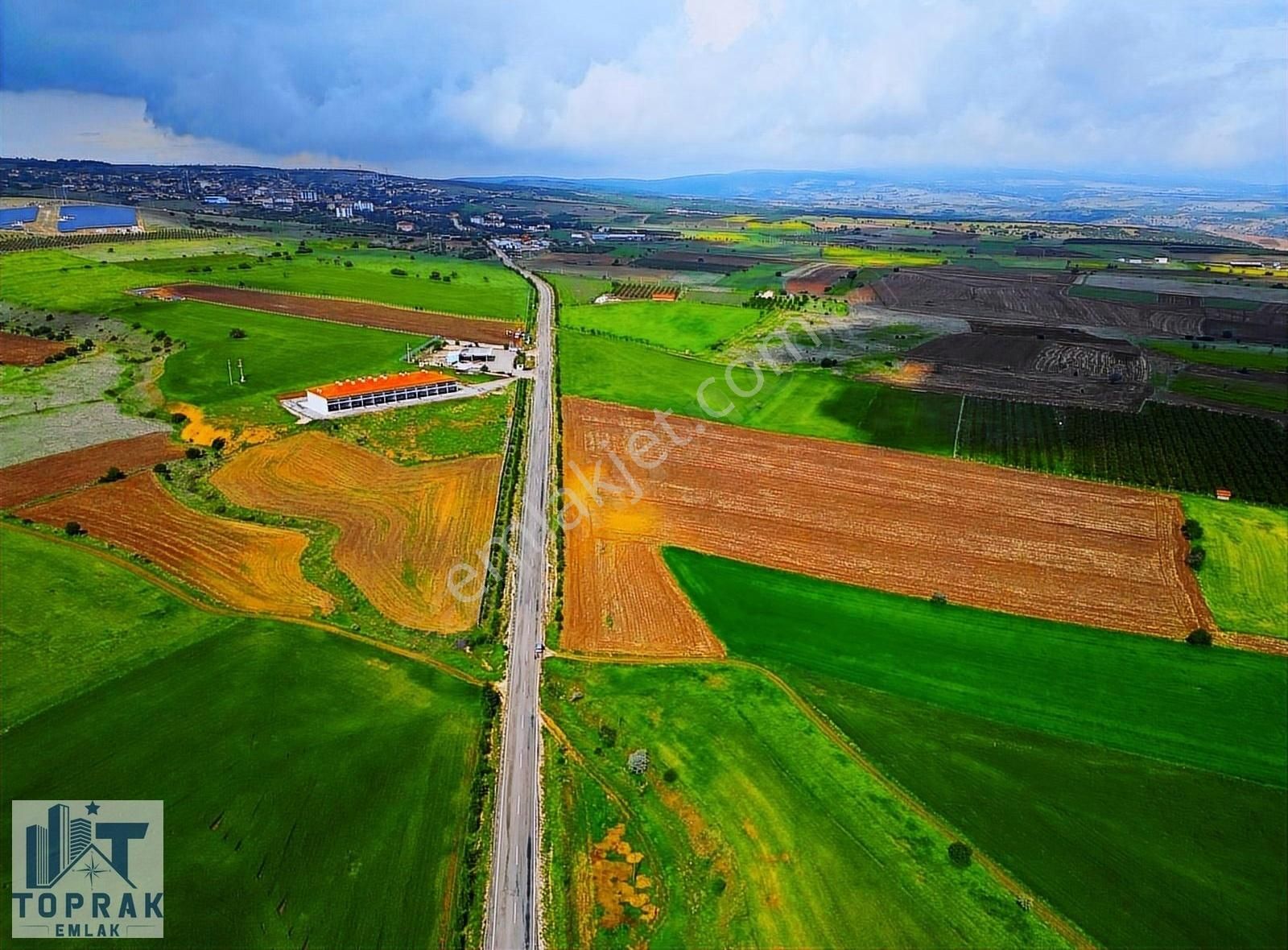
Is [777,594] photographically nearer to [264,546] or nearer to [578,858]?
[578,858]

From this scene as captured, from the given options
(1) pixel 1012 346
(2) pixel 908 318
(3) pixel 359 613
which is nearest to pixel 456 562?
(3) pixel 359 613

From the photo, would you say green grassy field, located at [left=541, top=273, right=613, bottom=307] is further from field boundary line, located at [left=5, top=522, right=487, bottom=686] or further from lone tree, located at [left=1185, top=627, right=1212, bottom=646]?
lone tree, located at [left=1185, top=627, right=1212, bottom=646]

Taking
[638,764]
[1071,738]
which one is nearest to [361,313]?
[638,764]

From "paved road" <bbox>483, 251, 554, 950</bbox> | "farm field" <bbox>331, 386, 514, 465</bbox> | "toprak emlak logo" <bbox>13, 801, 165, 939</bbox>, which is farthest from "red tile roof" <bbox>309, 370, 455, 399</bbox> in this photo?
"toprak emlak logo" <bbox>13, 801, 165, 939</bbox>

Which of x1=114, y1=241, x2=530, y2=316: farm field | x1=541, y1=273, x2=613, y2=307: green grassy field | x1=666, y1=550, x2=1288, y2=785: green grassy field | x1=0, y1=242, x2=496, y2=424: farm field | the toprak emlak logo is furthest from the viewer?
x1=541, y1=273, x2=613, y2=307: green grassy field

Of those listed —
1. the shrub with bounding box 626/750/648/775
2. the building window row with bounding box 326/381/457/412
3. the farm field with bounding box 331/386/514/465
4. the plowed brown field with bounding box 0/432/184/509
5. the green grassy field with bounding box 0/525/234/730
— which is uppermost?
the building window row with bounding box 326/381/457/412

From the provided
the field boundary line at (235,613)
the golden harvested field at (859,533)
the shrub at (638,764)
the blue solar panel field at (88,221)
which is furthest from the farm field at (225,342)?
the blue solar panel field at (88,221)
